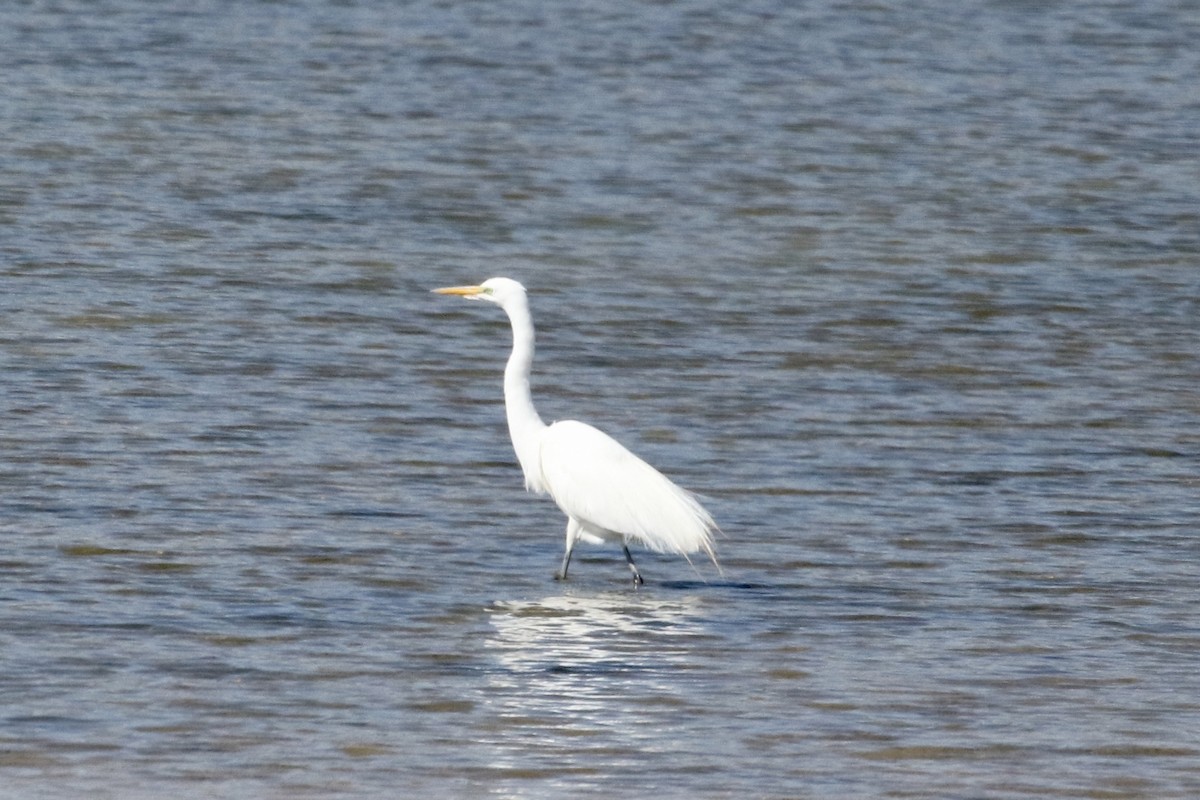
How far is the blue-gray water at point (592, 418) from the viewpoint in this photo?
666 centimetres

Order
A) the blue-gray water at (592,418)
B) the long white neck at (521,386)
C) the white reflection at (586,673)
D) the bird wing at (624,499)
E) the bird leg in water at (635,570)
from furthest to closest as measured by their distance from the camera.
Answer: the long white neck at (521,386) → the bird leg in water at (635,570) → the bird wing at (624,499) → the blue-gray water at (592,418) → the white reflection at (586,673)

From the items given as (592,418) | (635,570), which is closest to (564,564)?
(635,570)

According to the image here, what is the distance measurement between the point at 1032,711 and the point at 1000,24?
20.4 metres

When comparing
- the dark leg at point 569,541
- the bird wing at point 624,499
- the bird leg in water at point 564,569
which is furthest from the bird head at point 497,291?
the bird leg in water at point 564,569

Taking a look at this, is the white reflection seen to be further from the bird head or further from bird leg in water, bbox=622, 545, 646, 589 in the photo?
the bird head

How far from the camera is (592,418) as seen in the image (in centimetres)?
1124

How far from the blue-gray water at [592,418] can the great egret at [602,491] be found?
19 cm

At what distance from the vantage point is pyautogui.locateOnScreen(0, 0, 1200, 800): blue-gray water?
666cm

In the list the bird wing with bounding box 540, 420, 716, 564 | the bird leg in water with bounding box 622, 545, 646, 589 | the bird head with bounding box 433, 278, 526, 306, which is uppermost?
the bird head with bounding box 433, 278, 526, 306

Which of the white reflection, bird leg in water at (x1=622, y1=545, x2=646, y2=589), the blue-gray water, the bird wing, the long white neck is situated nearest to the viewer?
the white reflection

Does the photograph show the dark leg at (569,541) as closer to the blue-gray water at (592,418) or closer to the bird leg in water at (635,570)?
the blue-gray water at (592,418)

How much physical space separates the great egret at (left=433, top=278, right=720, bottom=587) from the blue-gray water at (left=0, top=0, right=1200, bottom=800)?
0.62ft

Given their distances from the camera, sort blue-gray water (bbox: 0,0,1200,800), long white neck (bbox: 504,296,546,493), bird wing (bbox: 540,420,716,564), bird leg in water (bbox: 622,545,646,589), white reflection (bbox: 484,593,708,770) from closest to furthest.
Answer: white reflection (bbox: 484,593,708,770) → blue-gray water (bbox: 0,0,1200,800) → bird wing (bbox: 540,420,716,564) → bird leg in water (bbox: 622,545,646,589) → long white neck (bbox: 504,296,546,493)

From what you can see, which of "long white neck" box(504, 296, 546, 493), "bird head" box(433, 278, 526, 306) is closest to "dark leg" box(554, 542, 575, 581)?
"long white neck" box(504, 296, 546, 493)
